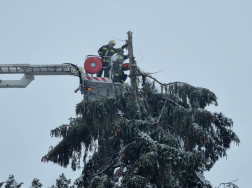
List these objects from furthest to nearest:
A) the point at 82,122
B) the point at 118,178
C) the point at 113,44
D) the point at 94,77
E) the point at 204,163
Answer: the point at 113,44 < the point at 94,77 < the point at 82,122 < the point at 118,178 < the point at 204,163

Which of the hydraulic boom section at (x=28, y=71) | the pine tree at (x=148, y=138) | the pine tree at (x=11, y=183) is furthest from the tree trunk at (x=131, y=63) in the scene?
the pine tree at (x=11, y=183)

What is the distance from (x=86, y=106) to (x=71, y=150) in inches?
91.5

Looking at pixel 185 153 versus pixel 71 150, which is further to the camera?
pixel 71 150

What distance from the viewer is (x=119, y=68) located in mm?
21109

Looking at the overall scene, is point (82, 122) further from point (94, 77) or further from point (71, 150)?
point (94, 77)

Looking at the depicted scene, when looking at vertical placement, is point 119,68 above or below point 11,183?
above

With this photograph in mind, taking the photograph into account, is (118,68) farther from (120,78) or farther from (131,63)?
(131,63)

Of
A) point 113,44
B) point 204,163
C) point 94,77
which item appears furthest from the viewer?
point 113,44

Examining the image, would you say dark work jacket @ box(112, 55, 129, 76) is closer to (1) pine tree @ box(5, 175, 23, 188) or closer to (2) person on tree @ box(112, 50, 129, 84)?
(2) person on tree @ box(112, 50, 129, 84)

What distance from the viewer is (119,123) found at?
16.8 m

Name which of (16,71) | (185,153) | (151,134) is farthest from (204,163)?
(16,71)

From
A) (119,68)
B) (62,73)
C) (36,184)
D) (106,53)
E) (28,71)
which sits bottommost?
(36,184)

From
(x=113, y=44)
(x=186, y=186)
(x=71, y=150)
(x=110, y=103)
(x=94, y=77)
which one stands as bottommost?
(x=186, y=186)

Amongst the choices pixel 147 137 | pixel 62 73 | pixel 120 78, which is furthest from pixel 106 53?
pixel 147 137
